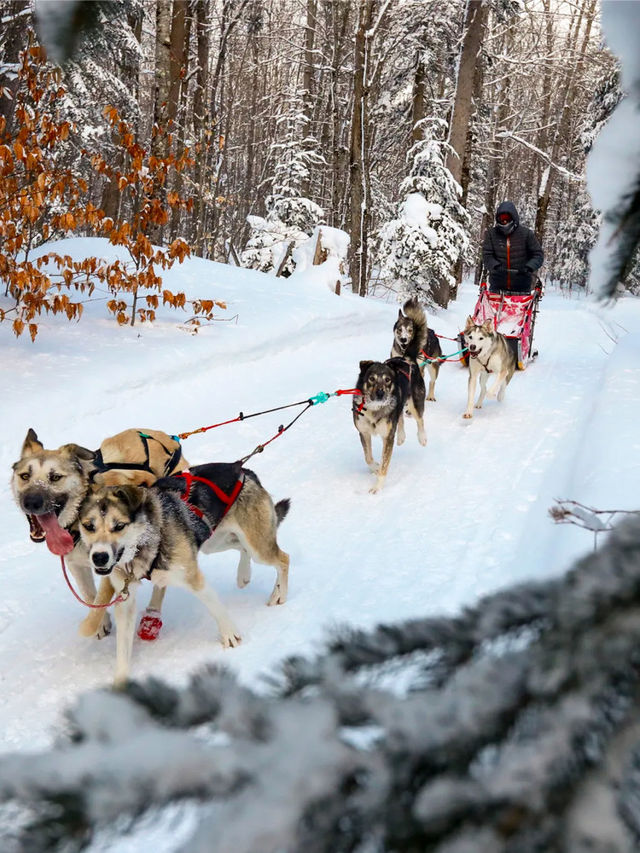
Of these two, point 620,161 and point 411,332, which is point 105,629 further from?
point 411,332

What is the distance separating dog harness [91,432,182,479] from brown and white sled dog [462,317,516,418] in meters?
4.64

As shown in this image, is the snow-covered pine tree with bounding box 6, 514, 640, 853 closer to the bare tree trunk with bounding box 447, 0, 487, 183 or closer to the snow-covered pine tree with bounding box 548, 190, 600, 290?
the bare tree trunk with bounding box 447, 0, 487, 183

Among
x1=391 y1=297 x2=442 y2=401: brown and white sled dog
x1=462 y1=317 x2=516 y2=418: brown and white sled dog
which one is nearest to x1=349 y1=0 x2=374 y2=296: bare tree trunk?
x1=462 y1=317 x2=516 y2=418: brown and white sled dog

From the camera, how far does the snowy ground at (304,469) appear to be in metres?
3.66

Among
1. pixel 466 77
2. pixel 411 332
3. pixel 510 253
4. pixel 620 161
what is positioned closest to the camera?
pixel 620 161

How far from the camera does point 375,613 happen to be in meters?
3.82

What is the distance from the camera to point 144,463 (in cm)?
405

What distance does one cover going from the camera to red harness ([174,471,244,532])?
3623 millimetres

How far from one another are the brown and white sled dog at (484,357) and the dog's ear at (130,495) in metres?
5.50

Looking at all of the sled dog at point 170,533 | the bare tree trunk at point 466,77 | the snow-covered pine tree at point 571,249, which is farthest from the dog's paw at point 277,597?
the snow-covered pine tree at point 571,249

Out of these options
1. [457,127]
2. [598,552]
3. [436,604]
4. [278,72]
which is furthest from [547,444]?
[278,72]

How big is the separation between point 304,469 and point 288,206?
17628 millimetres

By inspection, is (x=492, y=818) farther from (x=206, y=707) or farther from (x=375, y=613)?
(x=375, y=613)

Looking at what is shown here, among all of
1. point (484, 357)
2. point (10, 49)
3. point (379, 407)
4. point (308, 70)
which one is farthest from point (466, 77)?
point (379, 407)
